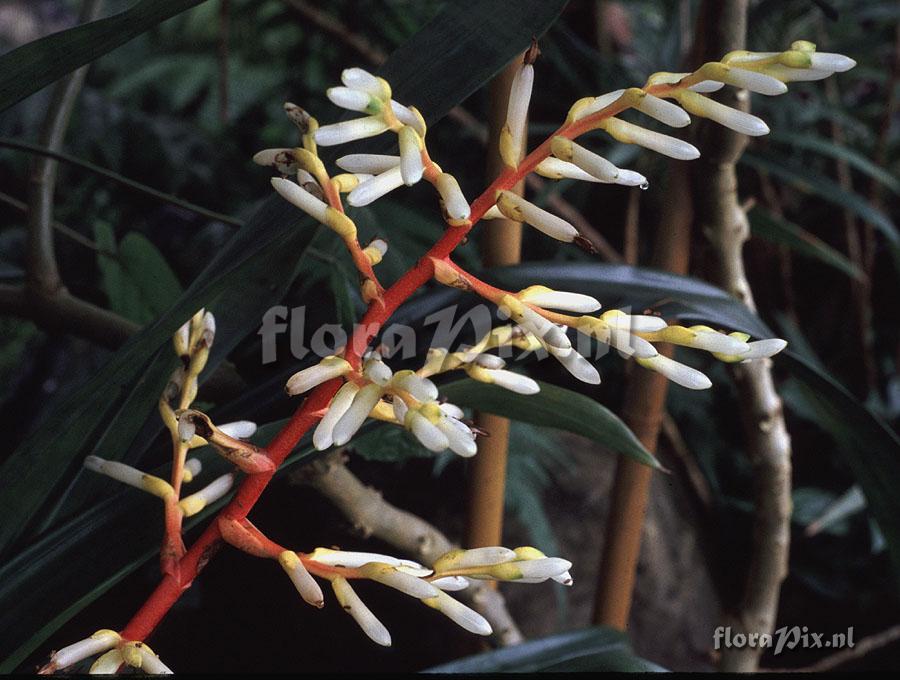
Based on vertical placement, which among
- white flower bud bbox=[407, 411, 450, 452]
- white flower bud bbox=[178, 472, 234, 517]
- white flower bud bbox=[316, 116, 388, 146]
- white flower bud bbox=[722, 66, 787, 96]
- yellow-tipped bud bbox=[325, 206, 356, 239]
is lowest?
white flower bud bbox=[178, 472, 234, 517]

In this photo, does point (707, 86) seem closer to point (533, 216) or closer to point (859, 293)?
point (533, 216)

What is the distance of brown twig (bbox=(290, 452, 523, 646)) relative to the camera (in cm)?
43

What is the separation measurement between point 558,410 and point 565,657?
129 millimetres

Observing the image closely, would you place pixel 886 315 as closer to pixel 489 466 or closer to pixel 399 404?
pixel 489 466

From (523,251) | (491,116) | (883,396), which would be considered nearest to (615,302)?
(491,116)

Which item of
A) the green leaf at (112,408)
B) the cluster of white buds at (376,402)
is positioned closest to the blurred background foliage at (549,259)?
the green leaf at (112,408)

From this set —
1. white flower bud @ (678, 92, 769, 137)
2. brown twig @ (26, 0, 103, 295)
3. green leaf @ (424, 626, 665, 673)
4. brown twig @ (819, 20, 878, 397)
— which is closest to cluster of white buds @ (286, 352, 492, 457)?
white flower bud @ (678, 92, 769, 137)

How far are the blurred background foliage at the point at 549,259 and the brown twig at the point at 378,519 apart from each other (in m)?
0.03

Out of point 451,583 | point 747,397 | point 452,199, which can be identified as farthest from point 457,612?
point 747,397

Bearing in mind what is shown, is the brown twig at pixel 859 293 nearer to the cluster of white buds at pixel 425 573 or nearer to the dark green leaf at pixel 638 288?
the dark green leaf at pixel 638 288

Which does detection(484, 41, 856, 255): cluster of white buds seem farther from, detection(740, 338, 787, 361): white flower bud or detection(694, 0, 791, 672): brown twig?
detection(694, 0, 791, 672): brown twig

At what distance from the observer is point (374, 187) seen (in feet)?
0.69

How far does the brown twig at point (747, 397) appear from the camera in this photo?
43 cm

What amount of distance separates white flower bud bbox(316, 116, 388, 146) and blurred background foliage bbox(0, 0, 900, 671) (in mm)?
211
